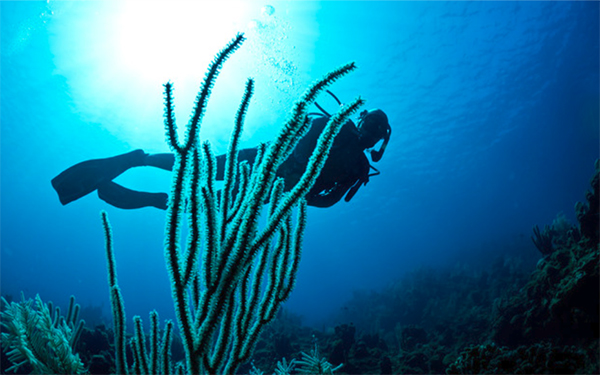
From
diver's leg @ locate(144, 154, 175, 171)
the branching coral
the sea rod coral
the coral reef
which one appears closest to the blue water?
diver's leg @ locate(144, 154, 175, 171)

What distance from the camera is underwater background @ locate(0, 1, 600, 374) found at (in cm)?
1602

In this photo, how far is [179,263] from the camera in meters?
1.76

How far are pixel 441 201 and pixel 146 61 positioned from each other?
43342 millimetres

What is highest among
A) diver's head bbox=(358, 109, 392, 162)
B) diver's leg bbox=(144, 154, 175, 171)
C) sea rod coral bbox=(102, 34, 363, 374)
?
diver's head bbox=(358, 109, 392, 162)

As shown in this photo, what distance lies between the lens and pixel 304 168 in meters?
5.15

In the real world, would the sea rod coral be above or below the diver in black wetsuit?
below

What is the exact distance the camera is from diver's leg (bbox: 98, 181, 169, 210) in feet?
18.5

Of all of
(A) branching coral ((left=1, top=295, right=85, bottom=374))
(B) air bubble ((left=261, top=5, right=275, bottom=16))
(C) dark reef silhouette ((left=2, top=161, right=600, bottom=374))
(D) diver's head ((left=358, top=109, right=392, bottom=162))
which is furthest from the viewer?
(B) air bubble ((left=261, top=5, right=275, bottom=16))

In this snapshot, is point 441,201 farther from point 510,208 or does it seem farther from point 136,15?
point 136,15

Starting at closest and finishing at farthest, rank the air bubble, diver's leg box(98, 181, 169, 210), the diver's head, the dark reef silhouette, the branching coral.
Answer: the branching coral → the dark reef silhouette → the diver's head → diver's leg box(98, 181, 169, 210) → the air bubble

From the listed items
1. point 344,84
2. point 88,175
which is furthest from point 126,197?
point 344,84

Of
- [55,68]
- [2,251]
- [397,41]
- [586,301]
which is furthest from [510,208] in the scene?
[2,251]

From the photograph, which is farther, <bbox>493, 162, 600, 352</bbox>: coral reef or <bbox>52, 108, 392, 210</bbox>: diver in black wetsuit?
<bbox>493, 162, 600, 352</bbox>: coral reef

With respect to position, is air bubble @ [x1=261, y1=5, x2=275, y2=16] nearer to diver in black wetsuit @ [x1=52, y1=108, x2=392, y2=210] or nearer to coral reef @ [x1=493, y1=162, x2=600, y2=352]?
diver in black wetsuit @ [x1=52, y1=108, x2=392, y2=210]
